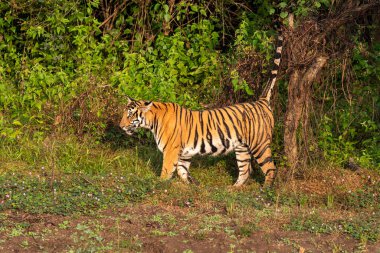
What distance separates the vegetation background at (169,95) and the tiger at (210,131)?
0.82 ft

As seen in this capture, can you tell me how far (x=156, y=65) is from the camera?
1028 cm

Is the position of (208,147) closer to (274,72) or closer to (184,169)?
(184,169)

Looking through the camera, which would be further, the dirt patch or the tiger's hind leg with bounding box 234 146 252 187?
the tiger's hind leg with bounding box 234 146 252 187

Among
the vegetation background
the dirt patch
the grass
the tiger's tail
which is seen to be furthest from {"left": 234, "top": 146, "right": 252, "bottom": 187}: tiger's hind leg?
the dirt patch

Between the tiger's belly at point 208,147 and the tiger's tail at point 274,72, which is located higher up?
the tiger's tail at point 274,72

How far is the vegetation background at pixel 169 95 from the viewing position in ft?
23.9

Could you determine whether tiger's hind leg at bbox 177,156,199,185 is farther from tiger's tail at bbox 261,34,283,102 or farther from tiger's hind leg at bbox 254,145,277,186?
tiger's tail at bbox 261,34,283,102

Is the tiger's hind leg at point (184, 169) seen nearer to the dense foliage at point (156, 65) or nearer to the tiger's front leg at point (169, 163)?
the tiger's front leg at point (169, 163)

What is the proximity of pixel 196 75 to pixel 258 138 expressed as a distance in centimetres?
240

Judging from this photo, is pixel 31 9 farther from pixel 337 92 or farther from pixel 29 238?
pixel 29 238

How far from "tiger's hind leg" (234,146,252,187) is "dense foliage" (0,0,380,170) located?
0.37 metres

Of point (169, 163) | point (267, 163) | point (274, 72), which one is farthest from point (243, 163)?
point (274, 72)

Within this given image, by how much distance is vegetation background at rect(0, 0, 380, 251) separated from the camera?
728 centimetres

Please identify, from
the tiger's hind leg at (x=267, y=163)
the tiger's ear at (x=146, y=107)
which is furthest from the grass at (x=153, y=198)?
the tiger's ear at (x=146, y=107)
